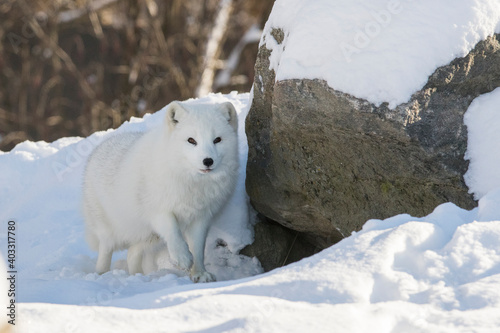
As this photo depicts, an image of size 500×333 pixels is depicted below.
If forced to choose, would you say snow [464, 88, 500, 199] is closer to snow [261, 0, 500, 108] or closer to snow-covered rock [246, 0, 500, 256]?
snow-covered rock [246, 0, 500, 256]

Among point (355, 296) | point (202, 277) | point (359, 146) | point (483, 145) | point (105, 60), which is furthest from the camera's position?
point (105, 60)

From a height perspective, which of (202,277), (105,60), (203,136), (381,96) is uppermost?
(381,96)

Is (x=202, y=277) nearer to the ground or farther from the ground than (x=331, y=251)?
nearer to the ground

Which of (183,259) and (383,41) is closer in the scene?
(383,41)

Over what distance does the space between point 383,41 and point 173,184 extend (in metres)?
1.75

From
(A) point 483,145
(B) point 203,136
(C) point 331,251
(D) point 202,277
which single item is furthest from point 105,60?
(C) point 331,251

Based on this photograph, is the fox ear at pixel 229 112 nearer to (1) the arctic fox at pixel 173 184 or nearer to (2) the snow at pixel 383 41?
(1) the arctic fox at pixel 173 184

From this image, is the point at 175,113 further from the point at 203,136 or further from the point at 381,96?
the point at 381,96

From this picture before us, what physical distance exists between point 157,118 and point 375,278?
170 inches

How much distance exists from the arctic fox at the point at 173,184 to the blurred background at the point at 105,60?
26.2 feet

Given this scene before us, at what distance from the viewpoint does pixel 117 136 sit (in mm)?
5465

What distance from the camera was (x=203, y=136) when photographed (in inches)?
176

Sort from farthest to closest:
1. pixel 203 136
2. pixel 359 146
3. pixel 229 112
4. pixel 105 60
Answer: pixel 105 60, pixel 229 112, pixel 203 136, pixel 359 146

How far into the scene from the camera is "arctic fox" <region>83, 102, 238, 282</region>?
14.9 feet
